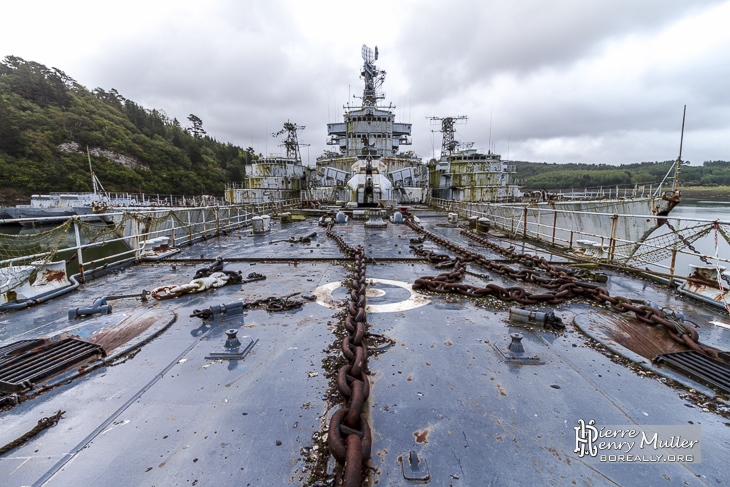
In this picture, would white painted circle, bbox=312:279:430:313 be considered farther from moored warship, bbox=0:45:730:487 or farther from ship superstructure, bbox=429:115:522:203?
ship superstructure, bbox=429:115:522:203

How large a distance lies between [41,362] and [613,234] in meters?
7.80

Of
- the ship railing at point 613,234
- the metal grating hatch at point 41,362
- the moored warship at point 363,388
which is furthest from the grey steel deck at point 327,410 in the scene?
the ship railing at point 613,234

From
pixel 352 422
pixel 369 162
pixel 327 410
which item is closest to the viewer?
pixel 352 422

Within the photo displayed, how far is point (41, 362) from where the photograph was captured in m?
2.47

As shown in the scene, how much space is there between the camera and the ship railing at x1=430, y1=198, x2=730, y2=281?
4332 mm

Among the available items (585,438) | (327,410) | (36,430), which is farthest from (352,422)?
(36,430)

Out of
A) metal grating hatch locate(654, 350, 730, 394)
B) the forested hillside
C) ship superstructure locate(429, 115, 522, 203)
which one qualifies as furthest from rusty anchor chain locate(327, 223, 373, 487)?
the forested hillside

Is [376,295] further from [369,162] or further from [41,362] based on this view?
[369,162]

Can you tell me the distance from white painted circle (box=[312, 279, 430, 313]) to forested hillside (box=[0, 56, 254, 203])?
2358 inches

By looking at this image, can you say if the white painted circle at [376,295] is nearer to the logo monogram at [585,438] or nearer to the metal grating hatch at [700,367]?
the logo monogram at [585,438]

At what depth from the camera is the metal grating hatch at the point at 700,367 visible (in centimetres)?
221

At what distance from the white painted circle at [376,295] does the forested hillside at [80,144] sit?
2358 inches

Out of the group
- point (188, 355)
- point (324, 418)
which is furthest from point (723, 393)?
point (188, 355)

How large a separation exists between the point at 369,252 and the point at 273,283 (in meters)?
3.01
